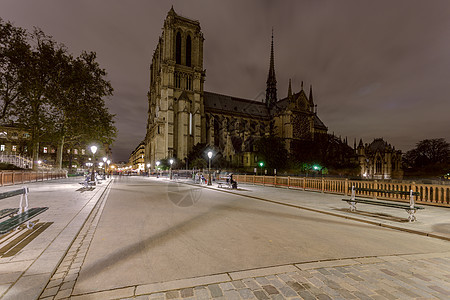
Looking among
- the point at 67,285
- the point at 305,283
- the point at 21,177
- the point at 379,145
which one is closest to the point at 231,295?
the point at 305,283

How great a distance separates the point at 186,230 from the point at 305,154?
192ft

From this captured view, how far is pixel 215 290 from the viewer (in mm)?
2703

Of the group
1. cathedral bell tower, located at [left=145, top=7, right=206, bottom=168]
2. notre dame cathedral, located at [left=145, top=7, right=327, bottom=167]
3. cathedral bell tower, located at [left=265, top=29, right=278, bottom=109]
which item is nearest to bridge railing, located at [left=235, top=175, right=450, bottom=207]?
notre dame cathedral, located at [left=145, top=7, right=327, bottom=167]

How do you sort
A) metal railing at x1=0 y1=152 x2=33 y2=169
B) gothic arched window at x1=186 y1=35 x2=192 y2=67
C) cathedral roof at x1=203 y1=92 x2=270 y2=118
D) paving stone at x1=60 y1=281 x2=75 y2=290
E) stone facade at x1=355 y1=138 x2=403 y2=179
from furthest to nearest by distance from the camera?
1. stone facade at x1=355 y1=138 x2=403 y2=179
2. cathedral roof at x1=203 y1=92 x2=270 y2=118
3. gothic arched window at x1=186 y1=35 x2=192 y2=67
4. metal railing at x1=0 y1=152 x2=33 y2=169
5. paving stone at x1=60 y1=281 x2=75 y2=290

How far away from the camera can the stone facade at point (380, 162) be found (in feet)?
277

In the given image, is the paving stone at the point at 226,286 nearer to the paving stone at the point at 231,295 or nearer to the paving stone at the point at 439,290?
the paving stone at the point at 231,295

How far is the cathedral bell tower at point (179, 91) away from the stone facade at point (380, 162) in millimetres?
61535

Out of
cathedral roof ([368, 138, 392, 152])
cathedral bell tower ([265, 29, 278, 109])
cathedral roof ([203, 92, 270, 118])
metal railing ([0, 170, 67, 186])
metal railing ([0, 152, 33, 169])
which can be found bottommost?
metal railing ([0, 170, 67, 186])

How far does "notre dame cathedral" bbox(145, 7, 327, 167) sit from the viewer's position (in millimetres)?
62750

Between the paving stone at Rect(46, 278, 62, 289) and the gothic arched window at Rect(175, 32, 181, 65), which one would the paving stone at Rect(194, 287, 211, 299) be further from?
the gothic arched window at Rect(175, 32, 181, 65)

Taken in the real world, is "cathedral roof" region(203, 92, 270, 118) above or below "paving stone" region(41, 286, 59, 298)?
above

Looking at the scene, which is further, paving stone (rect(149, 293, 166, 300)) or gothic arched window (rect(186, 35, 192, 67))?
gothic arched window (rect(186, 35, 192, 67))

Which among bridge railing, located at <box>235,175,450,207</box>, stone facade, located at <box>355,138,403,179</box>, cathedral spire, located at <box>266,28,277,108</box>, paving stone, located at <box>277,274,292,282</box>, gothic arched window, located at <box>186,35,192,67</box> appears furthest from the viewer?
cathedral spire, located at <box>266,28,277,108</box>

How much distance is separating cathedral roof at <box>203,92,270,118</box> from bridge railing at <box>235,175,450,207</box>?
5845 centimetres
